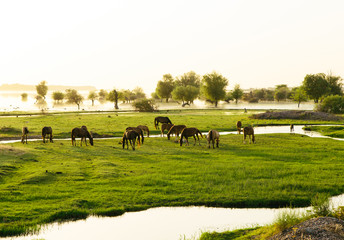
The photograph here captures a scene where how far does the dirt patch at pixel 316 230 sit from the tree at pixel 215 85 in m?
112

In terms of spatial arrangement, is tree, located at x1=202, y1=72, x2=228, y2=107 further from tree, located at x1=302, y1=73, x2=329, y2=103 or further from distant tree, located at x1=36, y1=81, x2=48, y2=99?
distant tree, located at x1=36, y1=81, x2=48, y2=99

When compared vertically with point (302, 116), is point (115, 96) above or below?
above

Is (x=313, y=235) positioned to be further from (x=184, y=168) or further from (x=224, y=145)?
(x=224, y=145)

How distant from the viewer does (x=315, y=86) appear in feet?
338

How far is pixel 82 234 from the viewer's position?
1138 cm

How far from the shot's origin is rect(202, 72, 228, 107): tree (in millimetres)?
119438

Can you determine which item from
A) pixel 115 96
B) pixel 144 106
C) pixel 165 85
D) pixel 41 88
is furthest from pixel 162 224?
pixel 41 88

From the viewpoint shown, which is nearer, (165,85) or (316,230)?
(316,230)

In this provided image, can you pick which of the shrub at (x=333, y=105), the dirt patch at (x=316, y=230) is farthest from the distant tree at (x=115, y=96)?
the dirt patch at (x=316, y=230)

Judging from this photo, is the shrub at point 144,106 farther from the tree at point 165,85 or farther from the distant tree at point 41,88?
the distant tree at point 41,88

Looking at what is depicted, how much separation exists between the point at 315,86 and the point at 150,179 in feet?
329

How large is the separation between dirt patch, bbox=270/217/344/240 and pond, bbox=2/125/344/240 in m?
2.97

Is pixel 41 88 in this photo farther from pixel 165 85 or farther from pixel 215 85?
pixel 215 85

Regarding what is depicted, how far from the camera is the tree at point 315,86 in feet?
337
